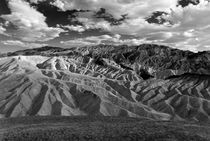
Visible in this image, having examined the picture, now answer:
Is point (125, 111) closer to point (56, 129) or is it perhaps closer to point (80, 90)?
point (80, 90)

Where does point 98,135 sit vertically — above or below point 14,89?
above

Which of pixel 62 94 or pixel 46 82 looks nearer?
pixel 62 94

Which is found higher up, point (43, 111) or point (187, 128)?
point (187, 128)

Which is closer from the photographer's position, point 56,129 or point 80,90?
point 56,129

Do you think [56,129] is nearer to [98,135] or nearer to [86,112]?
[98,135]

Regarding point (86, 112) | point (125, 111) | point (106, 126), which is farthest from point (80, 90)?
point (106, 126)

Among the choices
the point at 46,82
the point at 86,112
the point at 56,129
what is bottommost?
the point at 86,112

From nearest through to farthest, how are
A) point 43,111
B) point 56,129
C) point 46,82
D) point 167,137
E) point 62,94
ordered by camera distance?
1. point 167,137
2. point 56,129
3. point 43,111
4. point 62,94
5. point 46,82

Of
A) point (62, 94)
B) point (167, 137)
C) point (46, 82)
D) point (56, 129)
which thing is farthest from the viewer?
point (46, 82)

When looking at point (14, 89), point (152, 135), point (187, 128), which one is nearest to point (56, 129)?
point (152, 135)
